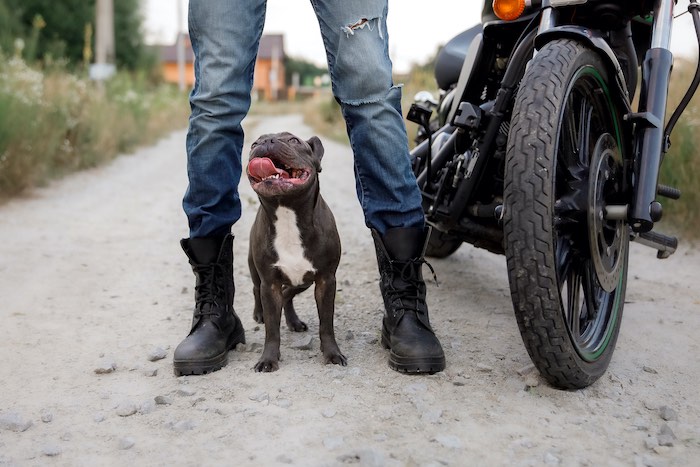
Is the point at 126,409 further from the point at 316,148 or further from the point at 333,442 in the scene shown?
the point at 316,148

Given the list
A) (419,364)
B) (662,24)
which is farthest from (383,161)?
(662,24)

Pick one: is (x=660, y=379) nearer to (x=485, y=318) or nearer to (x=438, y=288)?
(x=485, y=318)

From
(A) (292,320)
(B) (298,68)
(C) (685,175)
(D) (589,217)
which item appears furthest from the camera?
(B) (298,68)

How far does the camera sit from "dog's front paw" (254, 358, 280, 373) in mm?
1989

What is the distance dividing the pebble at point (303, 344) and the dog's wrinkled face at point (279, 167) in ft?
1.72

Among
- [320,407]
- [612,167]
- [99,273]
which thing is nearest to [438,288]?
[612,167]

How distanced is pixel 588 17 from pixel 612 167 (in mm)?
451

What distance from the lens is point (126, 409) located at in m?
1.70

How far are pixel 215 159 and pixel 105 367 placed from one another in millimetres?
696

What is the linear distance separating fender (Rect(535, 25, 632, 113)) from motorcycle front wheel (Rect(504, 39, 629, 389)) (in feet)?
0.07

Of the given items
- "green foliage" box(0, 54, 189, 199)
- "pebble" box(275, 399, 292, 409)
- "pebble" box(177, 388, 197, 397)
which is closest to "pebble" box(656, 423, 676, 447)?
"pebble" box(275, 399, 292, 409)

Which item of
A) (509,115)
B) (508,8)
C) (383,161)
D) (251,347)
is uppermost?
(508,8)

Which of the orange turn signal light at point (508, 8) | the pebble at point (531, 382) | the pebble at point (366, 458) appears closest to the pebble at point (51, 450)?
the pebble at point (366, 458)

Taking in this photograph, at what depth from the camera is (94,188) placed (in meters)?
6.07
